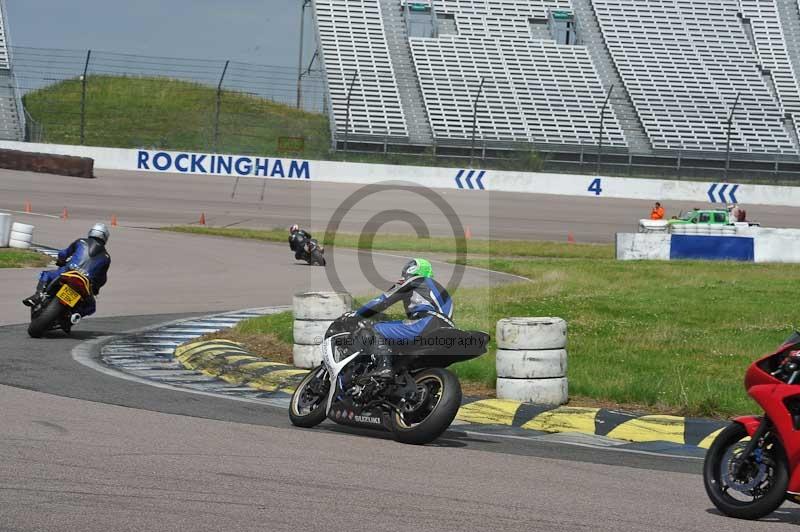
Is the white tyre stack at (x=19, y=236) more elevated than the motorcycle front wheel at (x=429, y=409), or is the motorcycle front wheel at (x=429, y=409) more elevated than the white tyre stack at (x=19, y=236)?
the white tyre stack at (x=19, y=236)

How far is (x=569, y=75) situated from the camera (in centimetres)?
5353

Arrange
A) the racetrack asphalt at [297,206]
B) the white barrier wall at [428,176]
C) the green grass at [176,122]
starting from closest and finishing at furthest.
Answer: the racetrack asphalt at [297,206]
the white barrier wall at [428,176]
the green grass at [176,122]

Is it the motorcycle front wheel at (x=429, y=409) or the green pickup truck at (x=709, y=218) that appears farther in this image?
the green pickup truck at (x=709, y=218)

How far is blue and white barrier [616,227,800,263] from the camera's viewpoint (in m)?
29.6

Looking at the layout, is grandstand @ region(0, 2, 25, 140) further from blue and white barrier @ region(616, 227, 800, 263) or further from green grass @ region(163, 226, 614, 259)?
blue and white barrier @ region(616, 227, 800, 263)

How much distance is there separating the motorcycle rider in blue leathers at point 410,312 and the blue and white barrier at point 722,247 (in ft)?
71.0

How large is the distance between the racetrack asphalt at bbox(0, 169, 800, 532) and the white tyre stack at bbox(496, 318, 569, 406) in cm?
152

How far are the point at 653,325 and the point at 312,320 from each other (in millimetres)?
5056

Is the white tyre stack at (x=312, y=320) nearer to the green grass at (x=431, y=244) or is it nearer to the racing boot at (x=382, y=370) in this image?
the racing boot at (x=382, y=370)

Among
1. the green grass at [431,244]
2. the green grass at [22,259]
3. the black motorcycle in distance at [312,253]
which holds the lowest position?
the green grass at [22,259]

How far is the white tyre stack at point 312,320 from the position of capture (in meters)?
12.3

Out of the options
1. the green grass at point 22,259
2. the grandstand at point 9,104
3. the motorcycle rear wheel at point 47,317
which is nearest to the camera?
the motorcycle rear wheel at point 47,317

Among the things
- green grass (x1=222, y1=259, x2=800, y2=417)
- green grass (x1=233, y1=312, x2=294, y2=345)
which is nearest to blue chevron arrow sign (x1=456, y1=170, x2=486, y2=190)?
green grass (x1=222, y1=259, x2=800, y2=417)

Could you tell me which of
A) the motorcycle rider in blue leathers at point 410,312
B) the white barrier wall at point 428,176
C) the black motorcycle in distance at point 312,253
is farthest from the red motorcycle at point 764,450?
the white barrier wall at point 428,176
